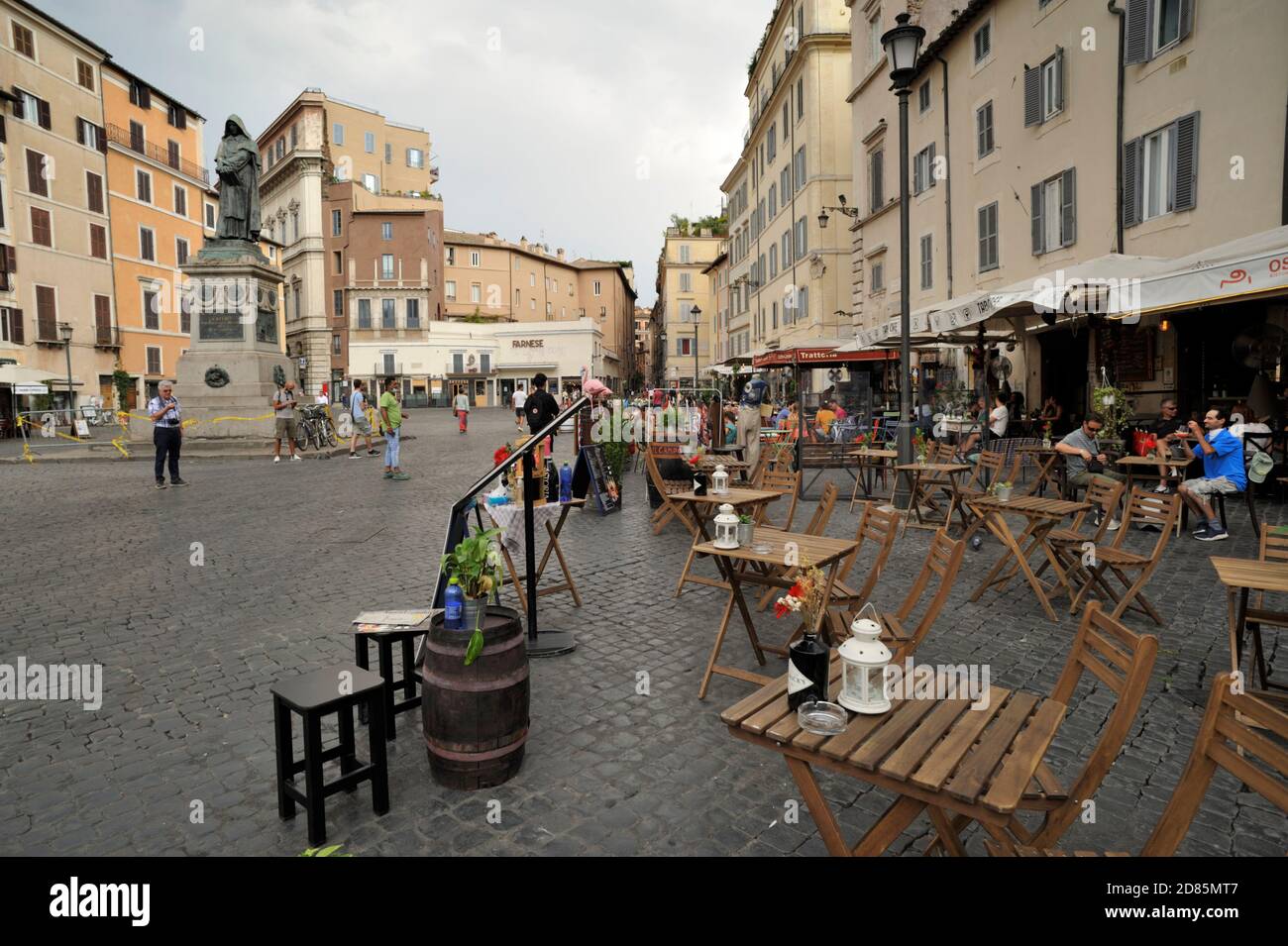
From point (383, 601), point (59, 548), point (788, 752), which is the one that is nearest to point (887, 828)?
point (788, 752)

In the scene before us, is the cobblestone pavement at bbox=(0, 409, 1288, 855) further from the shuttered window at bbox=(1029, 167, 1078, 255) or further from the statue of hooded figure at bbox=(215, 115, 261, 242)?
the statue of hooded figure at bbox=(215, 115, 261, 242)

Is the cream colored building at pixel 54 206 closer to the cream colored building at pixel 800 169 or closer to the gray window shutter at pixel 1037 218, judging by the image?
the cream colored building at pixel 800 169

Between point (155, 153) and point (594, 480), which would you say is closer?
point (594, 480)

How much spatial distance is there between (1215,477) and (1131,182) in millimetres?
7742

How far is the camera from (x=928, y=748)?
2.27m

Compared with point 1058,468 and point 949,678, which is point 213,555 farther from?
point 1058,468

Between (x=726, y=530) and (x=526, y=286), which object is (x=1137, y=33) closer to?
(x=726, y=530)

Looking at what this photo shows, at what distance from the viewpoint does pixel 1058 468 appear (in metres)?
10.4

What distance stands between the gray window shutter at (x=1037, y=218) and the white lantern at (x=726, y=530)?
14570mm

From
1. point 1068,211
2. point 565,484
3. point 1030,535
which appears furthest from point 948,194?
point 1030,535

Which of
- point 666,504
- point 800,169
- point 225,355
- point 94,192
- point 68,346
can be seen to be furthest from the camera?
point 94,192

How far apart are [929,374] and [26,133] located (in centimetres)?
3912
